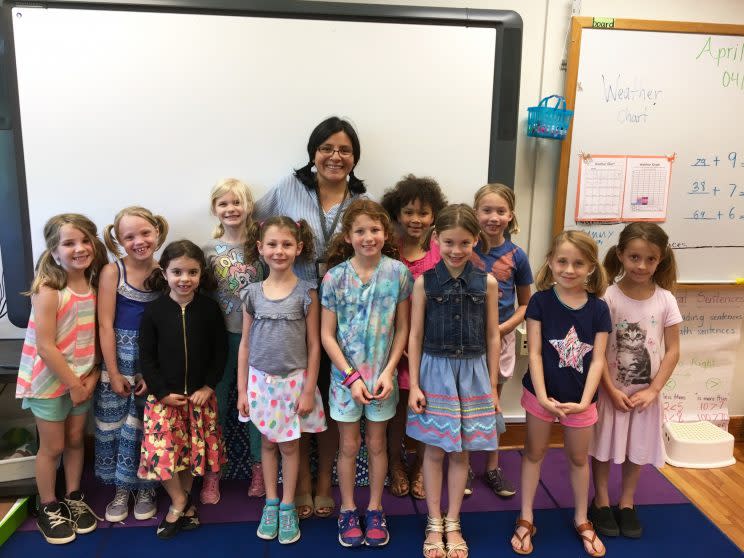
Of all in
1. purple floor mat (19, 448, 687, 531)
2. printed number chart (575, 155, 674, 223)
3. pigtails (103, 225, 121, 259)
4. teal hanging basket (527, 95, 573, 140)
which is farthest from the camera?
printed number chart (575, 155, 674, 223)

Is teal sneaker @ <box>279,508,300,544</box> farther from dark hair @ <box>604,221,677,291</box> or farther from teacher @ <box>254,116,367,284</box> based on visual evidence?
dark hair @ <box>604,221,677,291</box>

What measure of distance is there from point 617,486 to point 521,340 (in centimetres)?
70

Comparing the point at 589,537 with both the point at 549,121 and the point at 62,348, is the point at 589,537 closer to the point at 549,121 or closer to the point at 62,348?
the point at 549,121

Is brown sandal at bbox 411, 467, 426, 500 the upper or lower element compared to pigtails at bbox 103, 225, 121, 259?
lower

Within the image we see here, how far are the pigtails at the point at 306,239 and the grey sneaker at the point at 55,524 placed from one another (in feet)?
4.11

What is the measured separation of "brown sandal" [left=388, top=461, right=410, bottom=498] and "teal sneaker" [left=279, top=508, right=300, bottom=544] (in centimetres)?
43

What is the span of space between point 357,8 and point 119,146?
1071 mm

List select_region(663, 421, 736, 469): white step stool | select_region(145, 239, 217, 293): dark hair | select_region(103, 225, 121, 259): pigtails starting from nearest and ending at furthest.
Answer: select_region(145, 239, 217, 293): dark hair, select_region(103, 225, 121, 259): pigtails, select_region(663, 421, 736, 469): white step stool

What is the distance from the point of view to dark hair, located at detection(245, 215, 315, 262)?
1651mm

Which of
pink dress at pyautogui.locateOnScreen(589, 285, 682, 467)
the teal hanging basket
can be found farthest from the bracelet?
the teal hanging basket

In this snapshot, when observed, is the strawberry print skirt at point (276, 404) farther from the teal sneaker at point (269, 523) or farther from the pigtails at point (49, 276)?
the pigtails at point (49, 276)

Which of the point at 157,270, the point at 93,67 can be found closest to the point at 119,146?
the point at 93,67

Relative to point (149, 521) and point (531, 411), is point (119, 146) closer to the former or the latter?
point (149, 521)

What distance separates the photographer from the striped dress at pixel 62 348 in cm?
167
